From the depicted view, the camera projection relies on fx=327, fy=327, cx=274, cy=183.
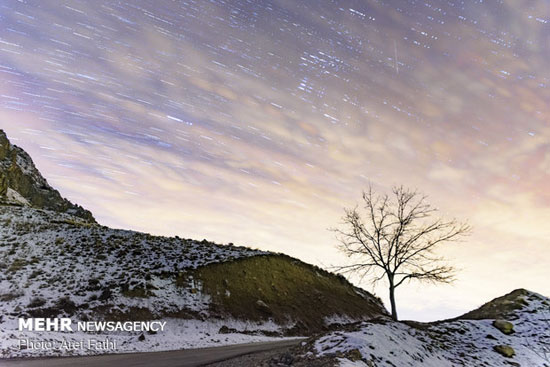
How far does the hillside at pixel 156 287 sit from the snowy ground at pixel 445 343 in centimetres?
1173

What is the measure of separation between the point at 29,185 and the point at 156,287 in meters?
90.1

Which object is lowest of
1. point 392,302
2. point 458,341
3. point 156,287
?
point 458,341

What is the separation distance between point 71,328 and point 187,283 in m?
9.00

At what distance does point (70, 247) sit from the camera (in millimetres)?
27656

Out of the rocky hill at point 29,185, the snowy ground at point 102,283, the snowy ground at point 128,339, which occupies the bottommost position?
the snowy ground at point 128,339

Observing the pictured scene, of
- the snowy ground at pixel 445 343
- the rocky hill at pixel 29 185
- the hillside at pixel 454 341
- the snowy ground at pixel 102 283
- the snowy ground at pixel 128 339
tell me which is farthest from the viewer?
the rocky hill at pixel 29 185

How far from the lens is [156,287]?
77.3 ft

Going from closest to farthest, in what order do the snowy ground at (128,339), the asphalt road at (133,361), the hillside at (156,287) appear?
1. the asphalt road at (133,361)
2. the snowy ground at (128,339)
3. the hillside at (156,287)

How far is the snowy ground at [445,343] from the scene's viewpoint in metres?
8.68

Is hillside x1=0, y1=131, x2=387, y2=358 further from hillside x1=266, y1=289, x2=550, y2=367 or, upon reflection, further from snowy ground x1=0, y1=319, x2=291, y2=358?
hillside x1=266, y1=289, x2=550, y2=367

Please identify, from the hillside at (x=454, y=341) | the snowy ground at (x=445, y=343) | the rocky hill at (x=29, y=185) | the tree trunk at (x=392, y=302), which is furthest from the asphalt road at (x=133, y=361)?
the rocky hill at (x=29, y=185)

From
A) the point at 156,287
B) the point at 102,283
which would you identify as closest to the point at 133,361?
the point at 156,287

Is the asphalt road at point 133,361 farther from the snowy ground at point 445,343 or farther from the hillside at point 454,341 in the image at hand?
the snowy ground at point 445,343

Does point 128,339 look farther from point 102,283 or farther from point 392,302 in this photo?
point 392,302
